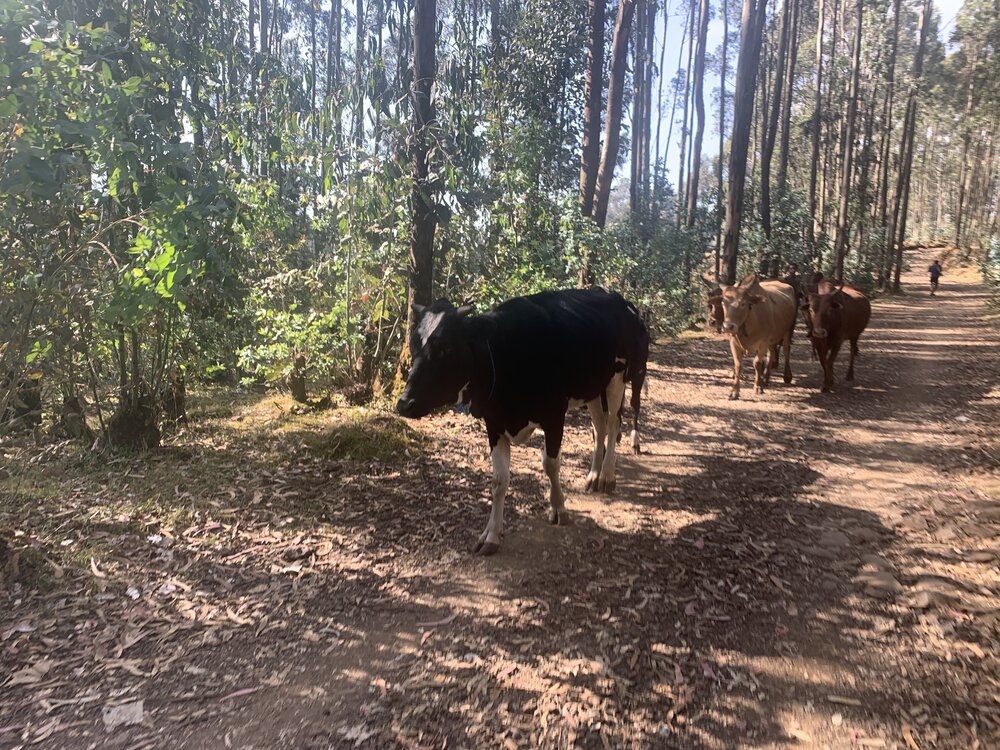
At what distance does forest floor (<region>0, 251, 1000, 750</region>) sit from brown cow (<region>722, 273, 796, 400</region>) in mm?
3390

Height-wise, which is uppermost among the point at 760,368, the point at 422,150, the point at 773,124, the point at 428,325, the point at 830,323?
the point at 773,124

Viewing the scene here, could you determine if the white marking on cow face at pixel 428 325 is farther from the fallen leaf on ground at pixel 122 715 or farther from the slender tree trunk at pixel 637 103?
the slender tree trunk at pixel 637 103

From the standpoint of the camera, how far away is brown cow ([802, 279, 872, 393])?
429 inches

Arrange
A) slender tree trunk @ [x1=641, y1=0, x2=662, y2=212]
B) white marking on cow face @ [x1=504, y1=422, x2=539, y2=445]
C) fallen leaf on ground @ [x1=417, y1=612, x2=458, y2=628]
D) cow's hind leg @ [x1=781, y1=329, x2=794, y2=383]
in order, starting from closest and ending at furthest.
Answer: fallen leaf on ground @ [x1=417, y1=612, x2=458, y2=628] < white marking on cow face @ [x1=504, y1=422, x2=539, y2=445] < cow's hind leg @ [x1=781, y1=329, x2=794, y2=383] < slender tree trunk @ [x1=641, y1=0, x2=662, y2=212]

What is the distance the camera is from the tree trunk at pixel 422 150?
8.18 metres

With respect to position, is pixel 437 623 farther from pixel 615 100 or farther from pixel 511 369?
pixel 615 100

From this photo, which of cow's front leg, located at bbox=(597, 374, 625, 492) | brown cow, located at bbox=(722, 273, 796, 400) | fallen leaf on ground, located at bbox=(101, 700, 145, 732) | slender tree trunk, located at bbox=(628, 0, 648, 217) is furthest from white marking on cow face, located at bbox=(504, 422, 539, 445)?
slender tree trunk, located at bbox=(628, 0, 648, 217)

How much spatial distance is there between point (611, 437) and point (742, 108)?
556 inches

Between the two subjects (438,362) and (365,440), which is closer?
(438,362)

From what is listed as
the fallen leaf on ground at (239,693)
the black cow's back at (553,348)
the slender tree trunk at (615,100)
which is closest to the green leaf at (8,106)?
the black cow's back at (553,348)

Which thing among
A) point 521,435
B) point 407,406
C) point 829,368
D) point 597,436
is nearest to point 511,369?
point 521,435

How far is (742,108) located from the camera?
1705 centimetres

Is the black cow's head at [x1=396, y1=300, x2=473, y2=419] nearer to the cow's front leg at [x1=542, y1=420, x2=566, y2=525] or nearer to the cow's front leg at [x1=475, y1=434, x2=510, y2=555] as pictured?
the cow's front leg at [x1=475, y1=434, x2=510, y2=555]

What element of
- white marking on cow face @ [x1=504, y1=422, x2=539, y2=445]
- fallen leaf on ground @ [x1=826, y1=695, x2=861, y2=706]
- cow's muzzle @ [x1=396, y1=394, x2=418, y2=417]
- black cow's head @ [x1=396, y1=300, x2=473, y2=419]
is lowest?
fallen leaf on ground @ [x1=826, y1=695, x2=861, y2=706]
